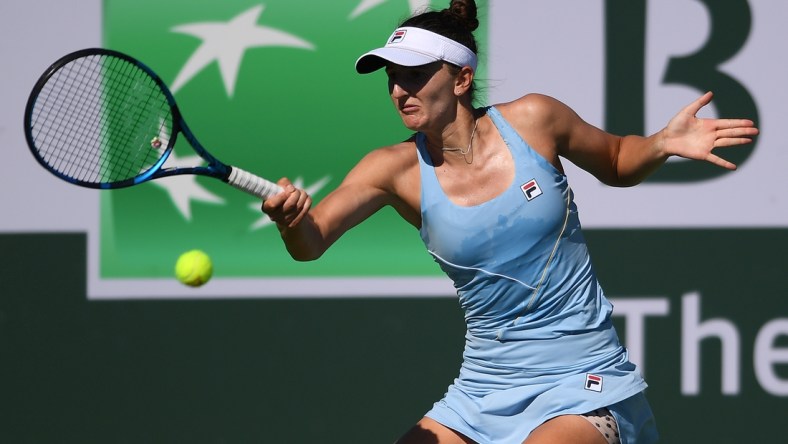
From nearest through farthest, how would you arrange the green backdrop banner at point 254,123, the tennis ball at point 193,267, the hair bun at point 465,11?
1. the hair bun at point 465,11
2. the tennis ball at point 193,267
3. the green backdrop banner at point 254,123

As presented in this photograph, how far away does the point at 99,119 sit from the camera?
3506 millimetres

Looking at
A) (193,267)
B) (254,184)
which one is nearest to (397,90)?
(254,184)

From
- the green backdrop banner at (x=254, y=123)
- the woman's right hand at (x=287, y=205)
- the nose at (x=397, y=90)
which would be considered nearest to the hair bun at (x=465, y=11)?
A: the nose at (x=397, y=90)

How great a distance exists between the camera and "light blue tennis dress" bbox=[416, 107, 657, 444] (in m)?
3.08

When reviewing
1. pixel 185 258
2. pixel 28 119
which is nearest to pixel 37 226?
pixel 185 258

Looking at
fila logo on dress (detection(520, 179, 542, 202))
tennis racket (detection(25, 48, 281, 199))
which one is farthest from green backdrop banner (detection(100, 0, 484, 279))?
fila logo on dress (detection(520, 179, 542, 202))

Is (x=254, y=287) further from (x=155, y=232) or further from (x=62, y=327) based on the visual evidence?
(x=62, y=327)

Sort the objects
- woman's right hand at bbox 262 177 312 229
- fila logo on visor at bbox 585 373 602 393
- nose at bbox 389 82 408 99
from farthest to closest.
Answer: nose at bbox 389 82 408 99 → fila logo on visor at bbox 585 373 602 393 → woman's right hand at bbox 262 177 312 229

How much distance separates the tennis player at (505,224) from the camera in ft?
10.1

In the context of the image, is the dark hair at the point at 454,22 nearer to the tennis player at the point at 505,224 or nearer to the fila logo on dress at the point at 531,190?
the tennis player at the point at 505,224

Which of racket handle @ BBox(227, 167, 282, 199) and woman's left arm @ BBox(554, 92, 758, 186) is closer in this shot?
racket handle @ BBox(227, 167, 282, 199)

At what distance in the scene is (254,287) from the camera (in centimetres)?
457

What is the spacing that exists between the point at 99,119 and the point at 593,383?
162cm

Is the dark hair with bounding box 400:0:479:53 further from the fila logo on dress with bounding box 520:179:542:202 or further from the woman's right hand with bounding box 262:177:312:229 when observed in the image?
the woman's right hand with bounding box 262:177:312:229
